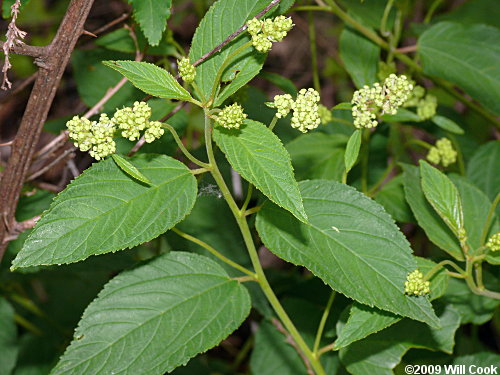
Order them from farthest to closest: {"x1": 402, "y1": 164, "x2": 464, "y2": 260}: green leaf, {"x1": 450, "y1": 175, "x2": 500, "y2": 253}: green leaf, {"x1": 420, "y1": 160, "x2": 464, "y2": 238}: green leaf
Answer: {"x1": 450, "y1": 175, "x2": 500, "y2": 253}: green leaf < {"x1": 402, "y1": 164, "x2": 464, "y2": 260}: green leaf < {"x1": 420, "y1": 160, "x2": 464, "y2": 238}: green leaf

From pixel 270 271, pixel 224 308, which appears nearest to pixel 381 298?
pixel 224 308

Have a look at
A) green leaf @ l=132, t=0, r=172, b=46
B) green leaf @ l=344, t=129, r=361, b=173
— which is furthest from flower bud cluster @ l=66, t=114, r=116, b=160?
green leaf @ l=344, t=129, r=361, b=173

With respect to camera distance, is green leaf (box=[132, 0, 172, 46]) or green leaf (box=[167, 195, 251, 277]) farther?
green leaf (box=[167, 195, 251, 277])

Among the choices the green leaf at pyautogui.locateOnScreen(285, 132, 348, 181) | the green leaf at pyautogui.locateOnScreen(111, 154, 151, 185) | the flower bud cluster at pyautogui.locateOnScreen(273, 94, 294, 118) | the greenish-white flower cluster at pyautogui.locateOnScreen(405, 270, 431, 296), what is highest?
the flower bud cluster at pyautogui.locateOnScreen(273, 94, 294, 118)

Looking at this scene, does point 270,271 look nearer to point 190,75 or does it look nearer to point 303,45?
point 190,75

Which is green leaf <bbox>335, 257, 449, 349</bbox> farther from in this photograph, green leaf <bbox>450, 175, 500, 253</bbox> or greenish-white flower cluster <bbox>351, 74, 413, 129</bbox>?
greenish-white flower cluster <bbox>351, 74, 413, 129</bbox>

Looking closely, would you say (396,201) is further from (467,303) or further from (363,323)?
(363,323)

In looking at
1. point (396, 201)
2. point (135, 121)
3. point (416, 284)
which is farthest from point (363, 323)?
point (135, 121)
